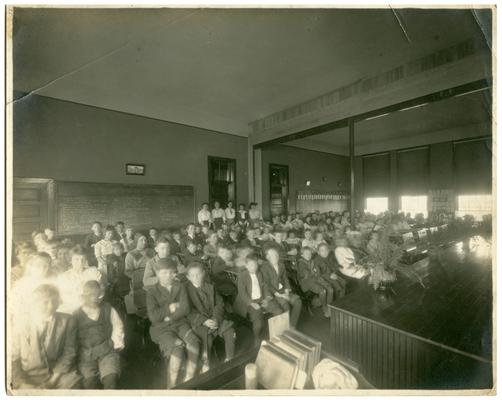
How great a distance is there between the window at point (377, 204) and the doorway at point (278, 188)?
4973 millimetres

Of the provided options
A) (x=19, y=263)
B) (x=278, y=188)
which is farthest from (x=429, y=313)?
(x=278, y=188)

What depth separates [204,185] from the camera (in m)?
7.44

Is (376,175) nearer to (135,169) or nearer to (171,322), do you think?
(135,169)

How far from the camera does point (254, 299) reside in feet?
8.33

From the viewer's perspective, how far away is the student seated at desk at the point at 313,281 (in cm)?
300

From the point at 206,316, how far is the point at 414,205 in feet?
37.3

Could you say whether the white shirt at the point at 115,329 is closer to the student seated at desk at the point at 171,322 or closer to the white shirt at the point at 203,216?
the student seated at desk at the point at 171,322

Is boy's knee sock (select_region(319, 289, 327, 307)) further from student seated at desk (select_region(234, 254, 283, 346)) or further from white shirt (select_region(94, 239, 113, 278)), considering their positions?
white shirt (select_region(94, 239, 113, 278))

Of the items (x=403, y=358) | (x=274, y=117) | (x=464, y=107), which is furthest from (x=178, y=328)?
(x=464, y=107)

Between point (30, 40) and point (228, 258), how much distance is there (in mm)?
2994

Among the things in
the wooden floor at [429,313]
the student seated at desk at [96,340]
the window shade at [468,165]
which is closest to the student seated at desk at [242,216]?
the wooden floor at [429,313]

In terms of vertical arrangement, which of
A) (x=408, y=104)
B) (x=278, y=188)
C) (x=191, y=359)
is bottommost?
(x=191, y=359)

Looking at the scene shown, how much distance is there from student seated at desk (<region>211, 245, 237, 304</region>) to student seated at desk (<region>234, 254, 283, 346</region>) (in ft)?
1.51

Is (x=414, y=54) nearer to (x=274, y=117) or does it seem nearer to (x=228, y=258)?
(x=274, y=117)
